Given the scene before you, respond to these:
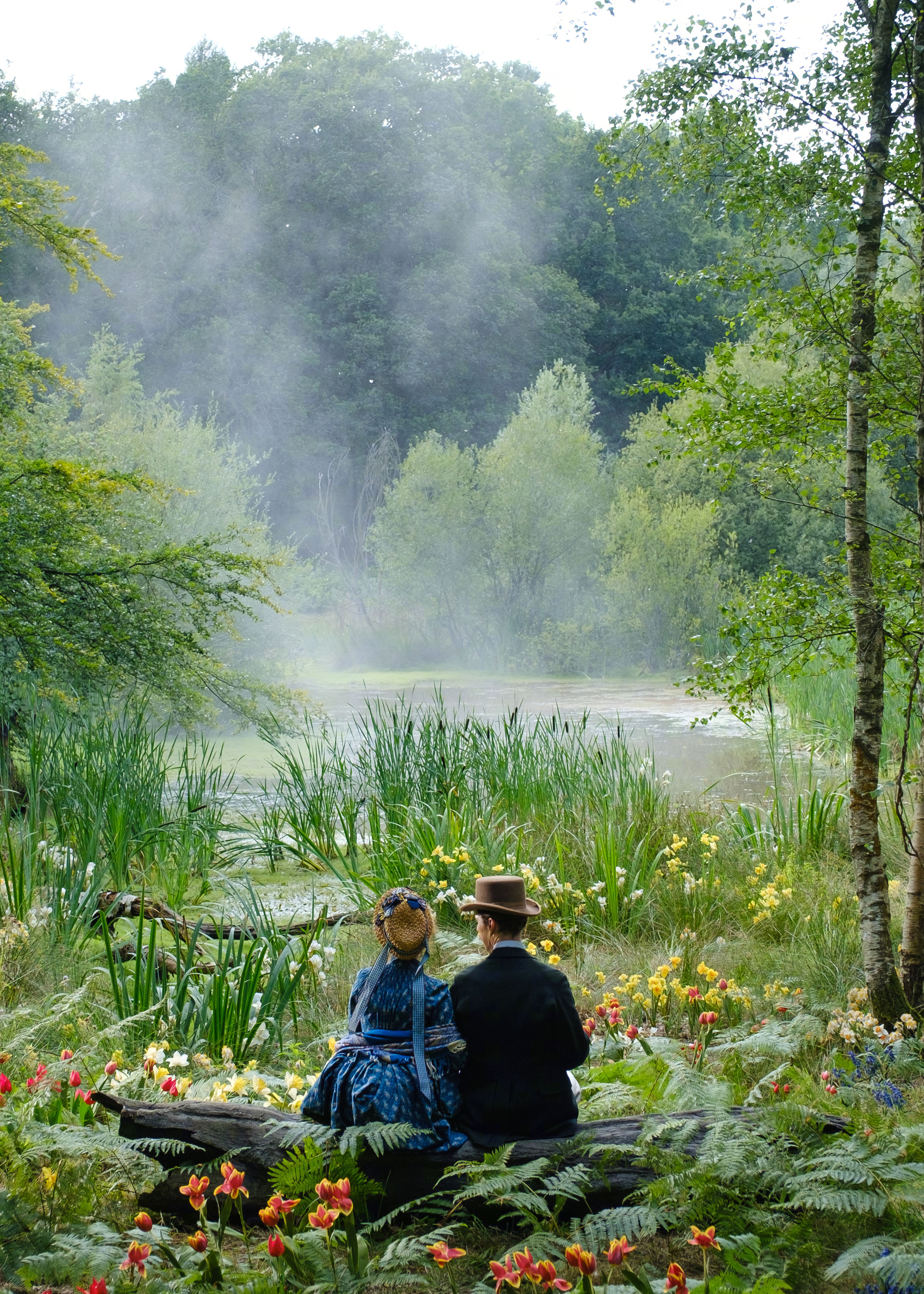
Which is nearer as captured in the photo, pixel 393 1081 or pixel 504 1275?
pixel 504 1275

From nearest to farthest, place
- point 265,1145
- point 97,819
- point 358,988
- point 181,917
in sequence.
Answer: point 265,1145 → point 358,988 → point 181,917 → point 97,819

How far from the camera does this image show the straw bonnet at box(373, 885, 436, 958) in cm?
226

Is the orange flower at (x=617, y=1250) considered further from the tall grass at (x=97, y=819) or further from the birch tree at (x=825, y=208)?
the tall grass at (x=97, y=819)

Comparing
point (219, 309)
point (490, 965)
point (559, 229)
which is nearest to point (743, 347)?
point (559, 229)

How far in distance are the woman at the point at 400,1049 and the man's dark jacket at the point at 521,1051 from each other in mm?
50

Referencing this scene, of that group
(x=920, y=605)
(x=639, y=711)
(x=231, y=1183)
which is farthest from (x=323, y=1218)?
(x=639, y=711)

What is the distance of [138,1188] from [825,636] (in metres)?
2.61

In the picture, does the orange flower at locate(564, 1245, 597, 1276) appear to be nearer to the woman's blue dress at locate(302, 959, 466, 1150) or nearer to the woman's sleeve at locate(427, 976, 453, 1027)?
the woman's blue dress at locate(302, 959, 466, 1150)

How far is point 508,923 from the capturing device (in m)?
2.32

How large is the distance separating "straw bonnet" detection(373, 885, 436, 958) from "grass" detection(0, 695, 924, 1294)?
0.43 m

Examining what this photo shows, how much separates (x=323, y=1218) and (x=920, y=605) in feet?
8.67

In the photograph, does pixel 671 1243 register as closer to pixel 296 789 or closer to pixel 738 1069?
pixel 738 1069

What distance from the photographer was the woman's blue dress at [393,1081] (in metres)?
2.15

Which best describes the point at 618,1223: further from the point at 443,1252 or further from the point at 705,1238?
the point at 443,1252
